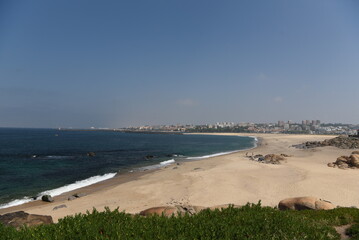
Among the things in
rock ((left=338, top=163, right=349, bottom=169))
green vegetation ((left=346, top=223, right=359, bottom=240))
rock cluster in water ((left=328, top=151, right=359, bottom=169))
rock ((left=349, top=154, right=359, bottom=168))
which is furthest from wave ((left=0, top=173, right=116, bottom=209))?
rock ((left=349, top=154, right=359, bottom=168))

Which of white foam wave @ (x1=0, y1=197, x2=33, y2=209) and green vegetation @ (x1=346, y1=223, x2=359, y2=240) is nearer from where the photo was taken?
green vegetation @ (x1=346, y1=223, x2=359, y2=240)

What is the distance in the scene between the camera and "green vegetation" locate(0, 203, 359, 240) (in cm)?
636

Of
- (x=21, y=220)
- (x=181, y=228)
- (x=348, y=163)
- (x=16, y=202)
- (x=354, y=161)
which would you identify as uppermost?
(x=181, y=228)

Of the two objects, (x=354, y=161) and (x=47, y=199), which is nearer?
(x=47, y=199)

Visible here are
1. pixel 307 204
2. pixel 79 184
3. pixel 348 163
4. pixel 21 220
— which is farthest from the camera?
pixel 348 163

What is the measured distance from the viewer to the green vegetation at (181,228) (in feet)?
20.9

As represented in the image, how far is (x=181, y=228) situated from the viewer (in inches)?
267

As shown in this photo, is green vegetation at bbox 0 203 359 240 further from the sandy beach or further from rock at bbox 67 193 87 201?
rock at bbox 67 193 87 201

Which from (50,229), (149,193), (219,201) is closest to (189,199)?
(219,201)

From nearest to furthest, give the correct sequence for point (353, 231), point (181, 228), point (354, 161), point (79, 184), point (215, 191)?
point (181, 228)
point (353, 231)
point (215, 191)
point (79, 184)
point (354, 161)

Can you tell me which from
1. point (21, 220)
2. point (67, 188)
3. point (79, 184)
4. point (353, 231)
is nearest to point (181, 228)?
point (353, 231)

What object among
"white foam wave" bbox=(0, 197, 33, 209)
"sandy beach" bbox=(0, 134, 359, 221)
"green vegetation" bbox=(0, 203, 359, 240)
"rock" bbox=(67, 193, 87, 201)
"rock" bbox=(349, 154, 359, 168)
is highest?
"green vegetation" bbox=(0, 203, 359, 240)

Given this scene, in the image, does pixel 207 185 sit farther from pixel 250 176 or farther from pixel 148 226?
pixel 148 226

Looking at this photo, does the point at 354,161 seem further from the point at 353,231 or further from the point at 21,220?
the point at 21,220
